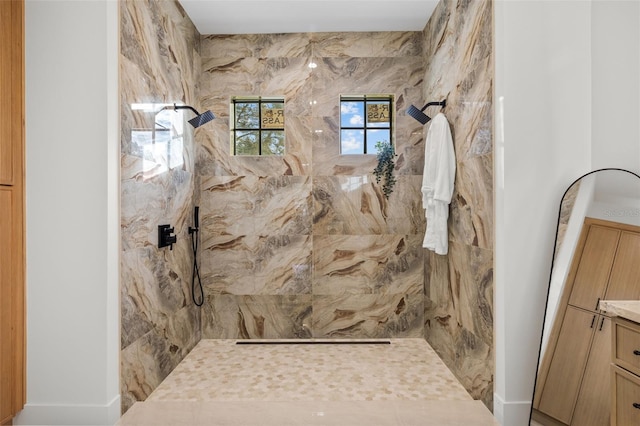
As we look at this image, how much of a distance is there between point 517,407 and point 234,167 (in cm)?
273

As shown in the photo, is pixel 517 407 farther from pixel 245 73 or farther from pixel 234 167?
pixel 245 73

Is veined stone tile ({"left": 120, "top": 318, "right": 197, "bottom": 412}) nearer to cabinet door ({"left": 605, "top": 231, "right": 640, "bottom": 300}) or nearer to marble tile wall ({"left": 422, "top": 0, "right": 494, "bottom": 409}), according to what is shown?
marble tile wall ({"left": 422, "top": 0, "right": 494, "bottom": 409})

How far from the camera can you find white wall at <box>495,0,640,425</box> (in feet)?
6.83

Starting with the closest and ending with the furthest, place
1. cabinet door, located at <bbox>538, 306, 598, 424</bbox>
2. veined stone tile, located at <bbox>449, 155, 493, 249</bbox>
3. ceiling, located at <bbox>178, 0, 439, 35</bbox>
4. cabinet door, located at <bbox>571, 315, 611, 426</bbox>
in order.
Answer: cabinet door, located at <bbox>571, 315, 611, 426</bbox> < cabinet door, located at <bbox>538, 306, 598, 424</bbox> < veined stone tile, located at <bbox>449, 155, 493, 249</bbox> < ceiling, located at <bbox>178, 0, 439, 35</bbox>

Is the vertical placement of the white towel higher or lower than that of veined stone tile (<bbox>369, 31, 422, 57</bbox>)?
lower

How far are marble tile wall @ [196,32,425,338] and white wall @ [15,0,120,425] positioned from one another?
1.50 metres

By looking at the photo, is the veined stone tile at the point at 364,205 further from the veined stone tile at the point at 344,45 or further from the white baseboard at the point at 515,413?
the white baseboard at the point at 515,413

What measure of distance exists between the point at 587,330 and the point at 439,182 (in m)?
1.29

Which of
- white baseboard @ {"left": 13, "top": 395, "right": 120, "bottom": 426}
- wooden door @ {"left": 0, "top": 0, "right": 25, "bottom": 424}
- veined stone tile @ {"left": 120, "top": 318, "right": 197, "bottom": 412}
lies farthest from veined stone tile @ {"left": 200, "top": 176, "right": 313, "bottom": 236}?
white baseboard @ {"left": 13, "top": 395, "right": 120, "bottom": 426}

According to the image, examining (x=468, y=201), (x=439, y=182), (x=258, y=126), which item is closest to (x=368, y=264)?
(x=439, y=182)

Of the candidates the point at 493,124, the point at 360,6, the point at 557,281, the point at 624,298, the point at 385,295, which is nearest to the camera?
the point at 624,298

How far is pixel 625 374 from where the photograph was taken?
4.76ft

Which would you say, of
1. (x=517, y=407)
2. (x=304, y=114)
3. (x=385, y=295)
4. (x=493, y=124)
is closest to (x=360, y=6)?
(x=304, y=114)

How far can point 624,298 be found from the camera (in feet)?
5.66
